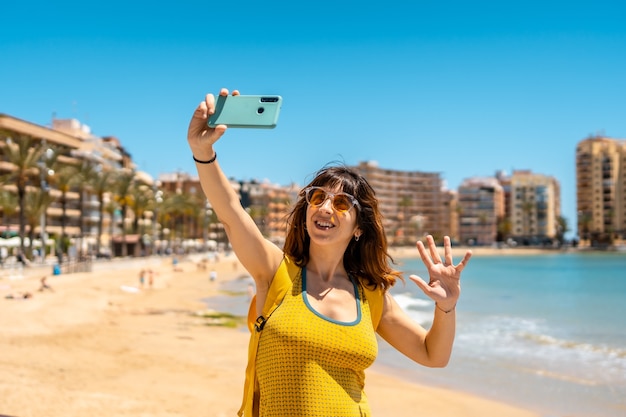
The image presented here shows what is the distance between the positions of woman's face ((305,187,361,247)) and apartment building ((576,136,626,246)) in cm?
13948

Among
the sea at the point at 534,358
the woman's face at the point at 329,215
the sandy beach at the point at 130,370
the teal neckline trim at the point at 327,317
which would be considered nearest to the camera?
the teal neckline trim at the point at 327,317

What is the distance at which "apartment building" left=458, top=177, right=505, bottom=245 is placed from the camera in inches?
5876

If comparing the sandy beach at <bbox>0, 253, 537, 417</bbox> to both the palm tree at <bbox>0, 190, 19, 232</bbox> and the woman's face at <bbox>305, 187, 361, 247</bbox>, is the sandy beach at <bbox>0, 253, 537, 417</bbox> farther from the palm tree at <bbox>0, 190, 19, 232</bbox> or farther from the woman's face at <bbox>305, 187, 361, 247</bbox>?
the palm tree at <bbox>0, 190, 19, 232</bbox>

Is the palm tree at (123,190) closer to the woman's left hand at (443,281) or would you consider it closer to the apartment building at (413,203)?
the woman's left hand at (443,281)

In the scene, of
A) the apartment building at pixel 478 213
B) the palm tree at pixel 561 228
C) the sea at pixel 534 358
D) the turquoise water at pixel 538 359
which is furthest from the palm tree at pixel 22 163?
the palm tree at pixel 561 228

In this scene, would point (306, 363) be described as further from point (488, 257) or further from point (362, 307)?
point (488, 257)

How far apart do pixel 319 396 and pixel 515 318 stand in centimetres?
2410

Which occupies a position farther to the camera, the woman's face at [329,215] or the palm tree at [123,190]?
the palm tree at [123,190]

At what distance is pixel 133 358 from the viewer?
11.6 metres

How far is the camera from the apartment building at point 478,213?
14925 centimetres

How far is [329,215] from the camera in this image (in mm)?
2326

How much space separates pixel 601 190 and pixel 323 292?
142616mm

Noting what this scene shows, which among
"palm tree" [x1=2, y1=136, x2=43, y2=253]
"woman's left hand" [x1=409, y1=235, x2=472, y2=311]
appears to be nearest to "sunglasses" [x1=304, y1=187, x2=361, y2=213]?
"woman's left hand" [x1=409, y1=235, x2=472, y2=311]

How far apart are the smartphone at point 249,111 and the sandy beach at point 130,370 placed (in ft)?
19.0
